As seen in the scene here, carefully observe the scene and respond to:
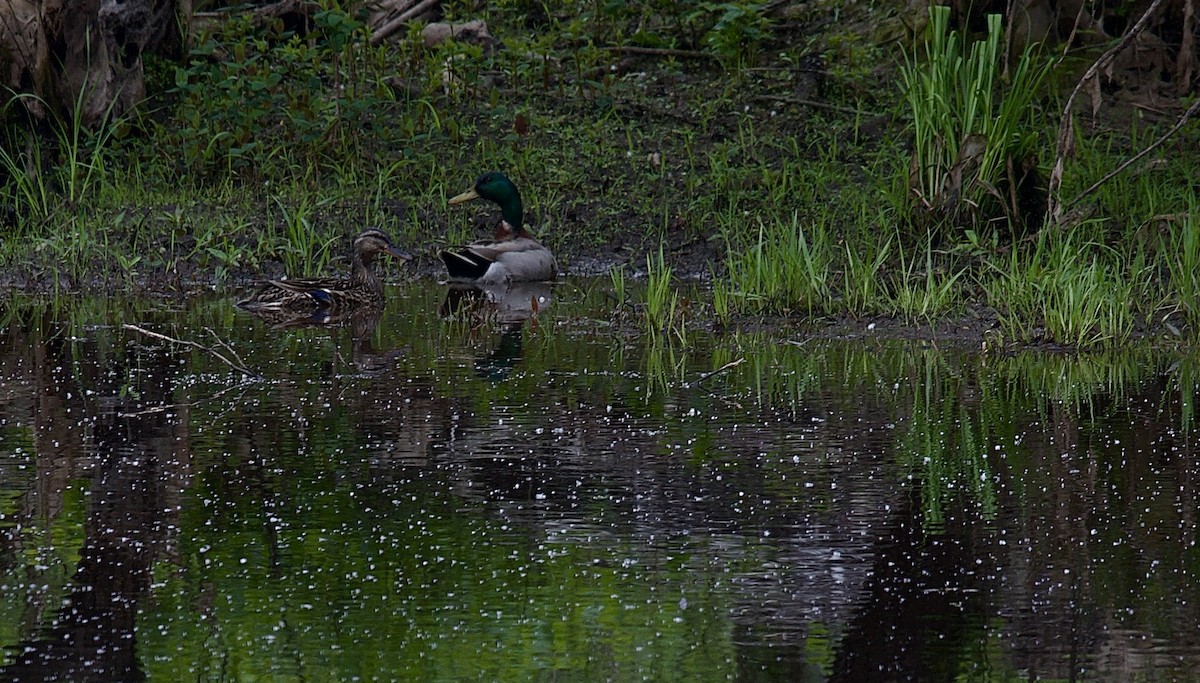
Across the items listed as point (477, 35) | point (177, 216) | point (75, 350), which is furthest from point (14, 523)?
point (477, 35)

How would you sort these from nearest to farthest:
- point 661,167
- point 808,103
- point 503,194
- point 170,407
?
point 170,407, point 503,194, point 661,167, point 808,103

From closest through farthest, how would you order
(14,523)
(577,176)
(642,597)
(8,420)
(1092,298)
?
(642,597) < (14,523) < (8,420) < (1092,298) < (577,176)

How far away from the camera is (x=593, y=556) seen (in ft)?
16.6

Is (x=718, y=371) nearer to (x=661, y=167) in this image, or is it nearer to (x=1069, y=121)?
(x=1069, y=121)

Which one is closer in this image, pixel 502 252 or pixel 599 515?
pixel 599 515

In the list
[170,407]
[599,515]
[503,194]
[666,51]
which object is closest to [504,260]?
[503,194]

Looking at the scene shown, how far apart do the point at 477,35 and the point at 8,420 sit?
927cm

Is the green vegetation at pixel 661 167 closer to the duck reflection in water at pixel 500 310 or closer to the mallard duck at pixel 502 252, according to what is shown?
the mallard duck at pixel 502 252

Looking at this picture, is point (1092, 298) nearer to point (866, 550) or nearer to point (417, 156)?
point (866, 550)

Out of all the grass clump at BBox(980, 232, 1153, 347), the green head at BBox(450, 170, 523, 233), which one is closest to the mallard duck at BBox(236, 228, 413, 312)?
the green head at BBox(450, 170, 523, 233)

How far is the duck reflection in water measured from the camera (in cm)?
864

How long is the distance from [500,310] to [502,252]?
1448 millimetres

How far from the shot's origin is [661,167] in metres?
13.7

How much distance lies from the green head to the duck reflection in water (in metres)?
0.63
